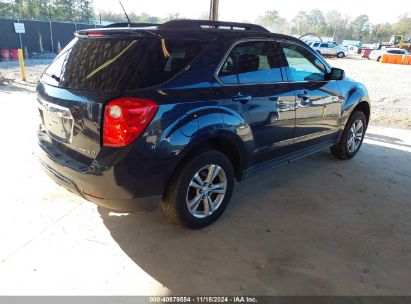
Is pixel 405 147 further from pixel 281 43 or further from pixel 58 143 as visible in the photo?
pixel 58 143

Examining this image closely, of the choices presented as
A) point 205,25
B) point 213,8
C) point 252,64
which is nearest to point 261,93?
point 252,64

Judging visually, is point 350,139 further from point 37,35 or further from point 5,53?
point 37,35

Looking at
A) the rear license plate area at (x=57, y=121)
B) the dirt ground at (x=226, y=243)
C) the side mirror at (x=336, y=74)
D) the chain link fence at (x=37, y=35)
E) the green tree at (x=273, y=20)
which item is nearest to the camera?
the dirt ground at (x=226, y=243)

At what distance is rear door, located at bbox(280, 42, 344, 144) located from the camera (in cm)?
393

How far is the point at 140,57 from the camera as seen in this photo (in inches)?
105

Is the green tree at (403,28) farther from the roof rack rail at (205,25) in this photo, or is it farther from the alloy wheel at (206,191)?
the alloy wheel at (206,191)

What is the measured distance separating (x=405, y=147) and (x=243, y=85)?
13.6 feet

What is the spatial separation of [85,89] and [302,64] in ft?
8.50

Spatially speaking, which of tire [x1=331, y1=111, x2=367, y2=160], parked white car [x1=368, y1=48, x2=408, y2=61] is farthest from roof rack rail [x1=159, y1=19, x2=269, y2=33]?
parked white car [x1=368, y1=48, x2=408, y2=61]

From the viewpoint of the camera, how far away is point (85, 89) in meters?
2.71

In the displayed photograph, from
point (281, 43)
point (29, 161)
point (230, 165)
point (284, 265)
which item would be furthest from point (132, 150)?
point (29, 161)

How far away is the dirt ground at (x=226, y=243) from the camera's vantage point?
8.51 feet

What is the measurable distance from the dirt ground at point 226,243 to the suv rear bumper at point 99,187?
0.46m

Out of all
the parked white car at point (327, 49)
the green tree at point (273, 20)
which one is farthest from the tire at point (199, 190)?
the green tree at point (273, 20)
